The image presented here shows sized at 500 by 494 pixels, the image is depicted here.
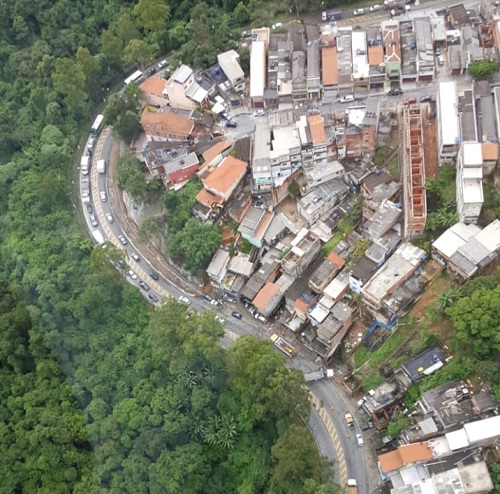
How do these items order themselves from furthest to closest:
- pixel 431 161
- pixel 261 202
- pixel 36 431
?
pixel 261 202 < pixel 431 161 < pixel 36 431

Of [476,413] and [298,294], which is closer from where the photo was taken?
[476,413]

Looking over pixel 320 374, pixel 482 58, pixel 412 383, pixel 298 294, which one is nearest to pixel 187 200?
pixel 298 294

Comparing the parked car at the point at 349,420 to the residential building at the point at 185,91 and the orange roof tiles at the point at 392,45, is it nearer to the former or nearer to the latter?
the orange roof tiles at the point at 392,45

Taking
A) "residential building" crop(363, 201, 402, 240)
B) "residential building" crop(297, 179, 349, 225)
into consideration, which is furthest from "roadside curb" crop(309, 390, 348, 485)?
"residential building" crop(297, 179, 349, 225)

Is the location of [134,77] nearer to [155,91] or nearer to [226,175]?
[155,91]

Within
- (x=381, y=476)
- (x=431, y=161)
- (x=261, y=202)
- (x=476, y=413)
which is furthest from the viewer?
(x=261, y=202)

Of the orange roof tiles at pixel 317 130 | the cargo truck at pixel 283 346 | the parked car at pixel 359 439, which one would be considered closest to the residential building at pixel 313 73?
the orange roof tiles at pixel 317 130

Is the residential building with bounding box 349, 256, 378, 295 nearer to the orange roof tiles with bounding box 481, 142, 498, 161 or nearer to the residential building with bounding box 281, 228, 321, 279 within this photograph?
the residential building with bounding box 281, 228, 321, 279

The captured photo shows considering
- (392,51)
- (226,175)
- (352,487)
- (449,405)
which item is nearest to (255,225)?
(226,175)

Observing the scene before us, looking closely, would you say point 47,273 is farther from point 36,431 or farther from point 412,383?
point 412,383
